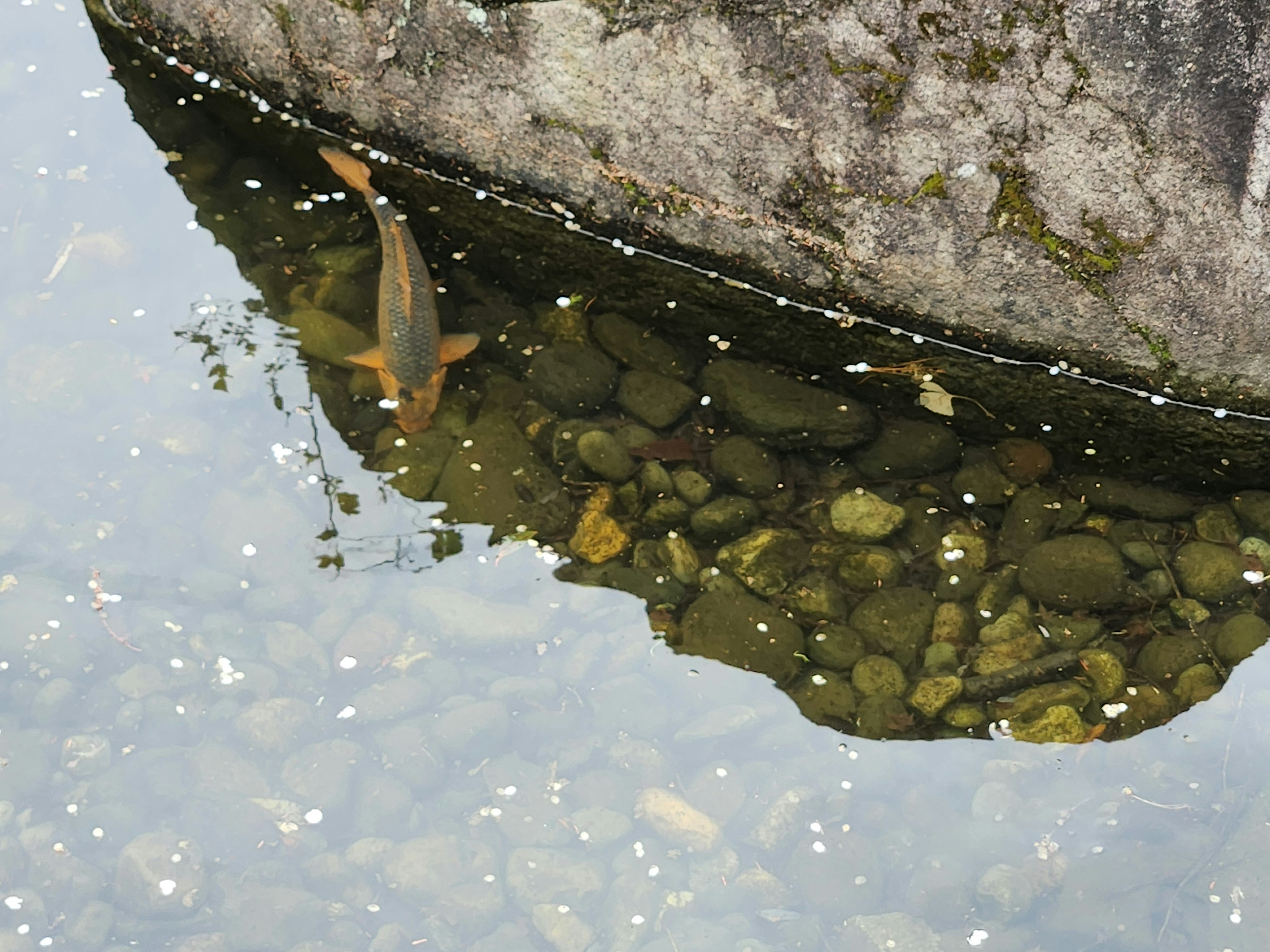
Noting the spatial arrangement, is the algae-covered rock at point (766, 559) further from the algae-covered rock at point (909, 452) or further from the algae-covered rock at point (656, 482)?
the algae-covered rock at point (909, 452)

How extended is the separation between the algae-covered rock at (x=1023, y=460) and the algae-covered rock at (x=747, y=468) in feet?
3.01

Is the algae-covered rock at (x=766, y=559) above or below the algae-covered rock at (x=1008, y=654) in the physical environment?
above

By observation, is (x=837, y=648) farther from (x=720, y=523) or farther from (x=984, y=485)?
(x=984, y=485)

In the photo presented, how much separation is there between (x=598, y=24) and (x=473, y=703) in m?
2.67

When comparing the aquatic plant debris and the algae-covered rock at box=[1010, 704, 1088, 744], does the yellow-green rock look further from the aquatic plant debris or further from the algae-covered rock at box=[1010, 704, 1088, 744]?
the aquatic plant debris

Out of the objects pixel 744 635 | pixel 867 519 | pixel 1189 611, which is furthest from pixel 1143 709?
pixel 744 635

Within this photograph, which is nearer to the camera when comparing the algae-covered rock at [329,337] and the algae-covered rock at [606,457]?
the algae-covered rock at [606,457]

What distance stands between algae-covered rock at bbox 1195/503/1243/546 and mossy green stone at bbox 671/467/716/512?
1.90m

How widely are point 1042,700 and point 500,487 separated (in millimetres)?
2158

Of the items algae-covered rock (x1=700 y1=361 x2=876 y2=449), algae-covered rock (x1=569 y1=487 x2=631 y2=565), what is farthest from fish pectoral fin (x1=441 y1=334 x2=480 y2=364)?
algae-covered rock (x1=700 y1=361 x2=876 y2=449)

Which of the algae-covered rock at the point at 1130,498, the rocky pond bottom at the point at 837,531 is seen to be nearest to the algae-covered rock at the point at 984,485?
the rocky pond bottom at the point at 837,531

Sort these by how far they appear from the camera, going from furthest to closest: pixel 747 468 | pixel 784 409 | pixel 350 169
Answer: pixel 350 169 → pixel 784 409 → pixel 747 468

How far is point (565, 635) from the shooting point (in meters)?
4.02

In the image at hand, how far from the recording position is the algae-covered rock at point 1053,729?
12.4 feet
